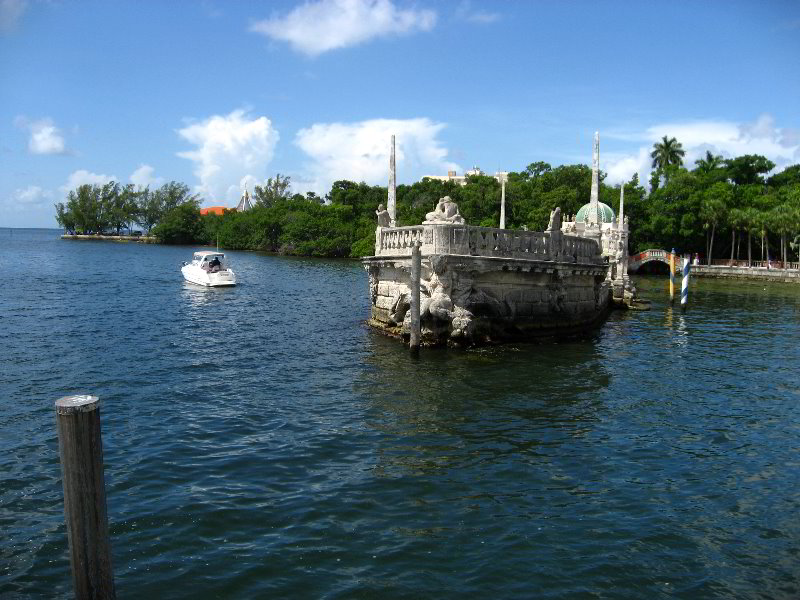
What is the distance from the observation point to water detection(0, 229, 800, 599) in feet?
24.7

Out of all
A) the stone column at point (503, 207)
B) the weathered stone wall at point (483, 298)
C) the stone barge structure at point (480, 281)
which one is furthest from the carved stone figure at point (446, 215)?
the stone column at point (503, 207)

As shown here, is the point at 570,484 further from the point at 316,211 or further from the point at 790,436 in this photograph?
the point at 316,211

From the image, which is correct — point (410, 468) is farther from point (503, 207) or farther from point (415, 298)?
point (503, 207)

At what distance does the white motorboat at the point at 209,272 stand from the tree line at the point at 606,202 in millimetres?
34980

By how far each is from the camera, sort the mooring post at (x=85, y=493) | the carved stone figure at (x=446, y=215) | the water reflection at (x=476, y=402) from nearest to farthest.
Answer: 1. the mooring post at (x=85, y=493)
2. the water reflection at (x=476, y=402)
3. the carved stone figure at (x=446, y=215)

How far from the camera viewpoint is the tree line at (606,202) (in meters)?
67.8

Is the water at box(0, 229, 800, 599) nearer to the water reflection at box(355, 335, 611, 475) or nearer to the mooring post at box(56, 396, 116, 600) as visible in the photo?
the water reflection at box(355, 335, 611, 475)

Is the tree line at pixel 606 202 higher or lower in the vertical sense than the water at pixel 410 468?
higher

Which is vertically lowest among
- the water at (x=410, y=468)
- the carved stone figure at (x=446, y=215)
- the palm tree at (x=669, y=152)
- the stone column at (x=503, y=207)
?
the water at (x=410, y=468)

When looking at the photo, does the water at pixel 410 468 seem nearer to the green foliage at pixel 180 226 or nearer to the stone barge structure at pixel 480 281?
the stone barge structure at pixel 480 281

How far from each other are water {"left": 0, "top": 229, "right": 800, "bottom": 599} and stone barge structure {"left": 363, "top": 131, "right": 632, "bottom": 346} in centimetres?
116

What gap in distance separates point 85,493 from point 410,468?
5805 millimetres

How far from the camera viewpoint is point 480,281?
20.2 metres

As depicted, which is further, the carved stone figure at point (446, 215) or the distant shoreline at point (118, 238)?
the distant shoreline at point (118, 238)
